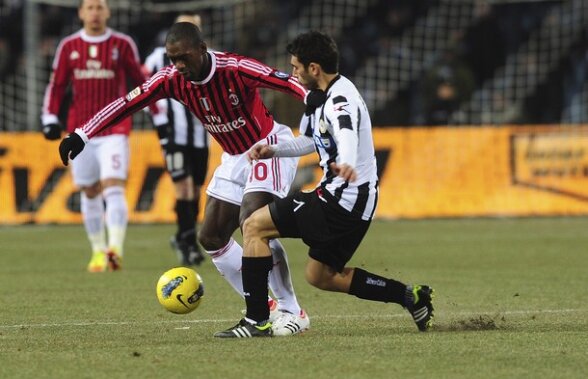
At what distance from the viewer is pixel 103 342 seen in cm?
699

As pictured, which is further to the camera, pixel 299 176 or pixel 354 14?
pixel 354 14

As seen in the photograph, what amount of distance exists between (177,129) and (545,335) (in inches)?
251

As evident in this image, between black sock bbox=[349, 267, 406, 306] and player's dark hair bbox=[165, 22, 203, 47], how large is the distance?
5.27 feet

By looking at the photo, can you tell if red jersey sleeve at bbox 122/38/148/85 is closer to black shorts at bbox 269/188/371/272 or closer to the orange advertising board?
black shorts at bbox 269/188/371/272

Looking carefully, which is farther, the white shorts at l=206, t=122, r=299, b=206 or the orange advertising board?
the orange advertising board

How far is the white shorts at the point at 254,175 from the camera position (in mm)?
7840

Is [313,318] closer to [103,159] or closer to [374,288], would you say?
[374,288]

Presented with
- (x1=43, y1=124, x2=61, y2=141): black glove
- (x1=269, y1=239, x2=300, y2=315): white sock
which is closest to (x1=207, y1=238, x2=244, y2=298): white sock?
(x1=269, y1=239, x2=300, y2=315): white sock

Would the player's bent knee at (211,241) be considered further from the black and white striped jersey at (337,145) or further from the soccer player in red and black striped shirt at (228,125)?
the black and white striped jersey at (337,145)

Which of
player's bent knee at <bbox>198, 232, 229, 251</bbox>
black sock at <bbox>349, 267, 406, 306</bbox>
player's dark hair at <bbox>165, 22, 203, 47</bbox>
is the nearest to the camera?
black sock at <bbox>349, 267, 406, 306</bbox>

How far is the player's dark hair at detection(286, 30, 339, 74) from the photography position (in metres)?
7.11

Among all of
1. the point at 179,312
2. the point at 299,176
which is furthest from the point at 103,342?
the point at 299,176

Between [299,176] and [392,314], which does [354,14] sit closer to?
[299,176]

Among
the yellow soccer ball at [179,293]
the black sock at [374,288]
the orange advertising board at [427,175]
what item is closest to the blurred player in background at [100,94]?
the yellow soccer ball at [179,293]
